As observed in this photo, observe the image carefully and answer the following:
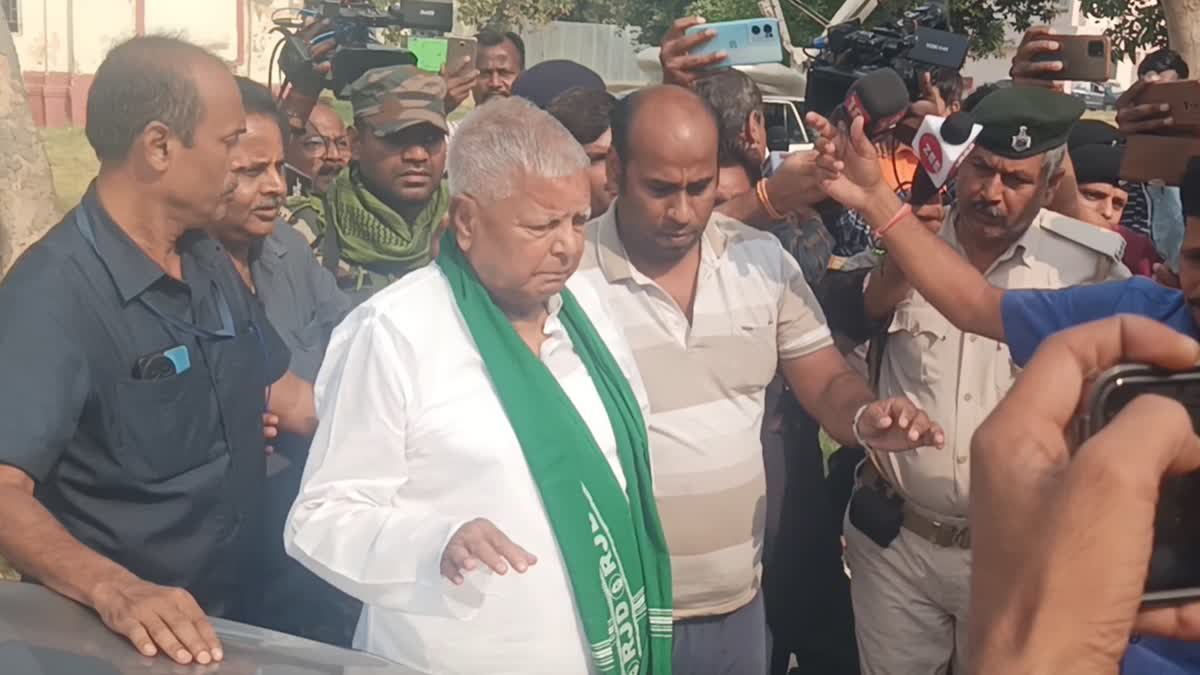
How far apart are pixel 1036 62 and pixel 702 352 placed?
1.42 meters

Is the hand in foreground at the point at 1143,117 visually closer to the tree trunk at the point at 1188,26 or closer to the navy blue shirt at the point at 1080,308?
the navy blue shirt at the point at 1080,308

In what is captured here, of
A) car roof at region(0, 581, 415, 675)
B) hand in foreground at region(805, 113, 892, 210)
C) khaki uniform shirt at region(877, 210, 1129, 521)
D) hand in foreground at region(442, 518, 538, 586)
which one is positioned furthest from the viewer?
khaki uniform shirt at region(877, 210, 1129, 521)

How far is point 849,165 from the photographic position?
9.35 ft

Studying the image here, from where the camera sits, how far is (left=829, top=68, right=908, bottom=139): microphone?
2.96 meters

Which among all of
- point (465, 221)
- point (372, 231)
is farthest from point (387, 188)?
point (465, 221)

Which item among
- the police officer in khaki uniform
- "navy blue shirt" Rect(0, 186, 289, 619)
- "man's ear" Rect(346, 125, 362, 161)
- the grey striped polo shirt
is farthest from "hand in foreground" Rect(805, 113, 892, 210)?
"man's ear" Rect(346, 125, 362, 161)

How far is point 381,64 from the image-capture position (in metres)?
4.66

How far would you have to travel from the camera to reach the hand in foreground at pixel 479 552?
2.01 m

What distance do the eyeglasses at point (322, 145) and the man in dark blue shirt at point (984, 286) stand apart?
2736 mm

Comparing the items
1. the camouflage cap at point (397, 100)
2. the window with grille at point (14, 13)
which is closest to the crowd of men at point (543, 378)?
the camouflage cap at point (397, 100)

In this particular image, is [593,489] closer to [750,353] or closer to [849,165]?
[750,353]

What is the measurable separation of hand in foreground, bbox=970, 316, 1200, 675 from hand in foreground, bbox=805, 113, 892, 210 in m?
1.83

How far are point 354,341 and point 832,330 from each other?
1.60 metres

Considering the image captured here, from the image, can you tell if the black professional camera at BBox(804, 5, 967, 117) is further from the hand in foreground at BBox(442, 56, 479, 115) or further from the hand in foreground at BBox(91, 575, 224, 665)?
the hand in foreground at BBox(91, 575, 224, 665)
